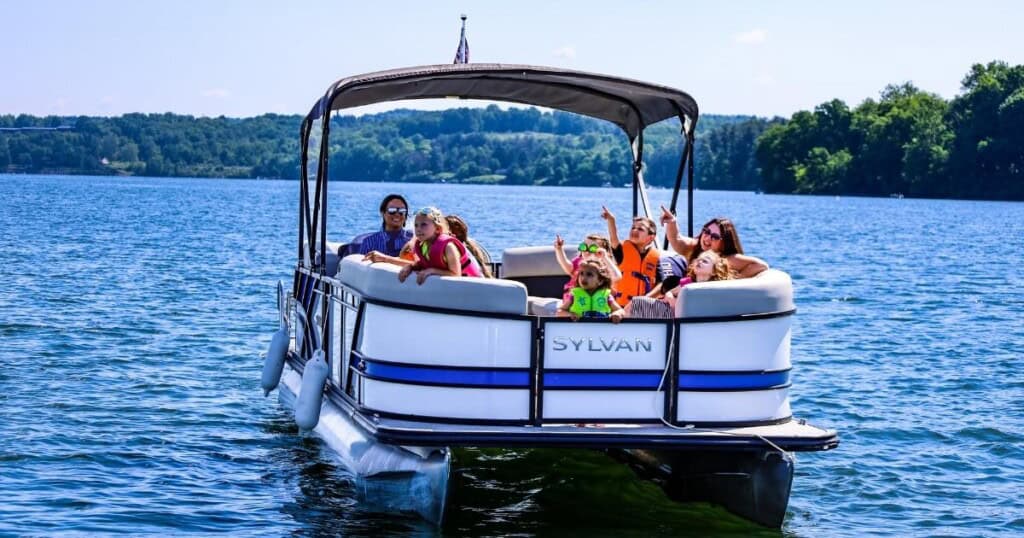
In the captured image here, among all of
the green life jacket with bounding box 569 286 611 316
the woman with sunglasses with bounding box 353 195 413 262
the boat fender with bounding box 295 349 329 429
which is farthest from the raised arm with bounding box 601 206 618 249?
the boat fender with bounding box 295 349 329 429

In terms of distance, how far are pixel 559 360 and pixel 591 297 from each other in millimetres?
422

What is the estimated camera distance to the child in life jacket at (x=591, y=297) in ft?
27.3

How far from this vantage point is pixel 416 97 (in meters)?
11.4

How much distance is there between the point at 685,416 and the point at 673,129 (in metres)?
3.64

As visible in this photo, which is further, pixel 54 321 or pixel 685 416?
pixel 54 321

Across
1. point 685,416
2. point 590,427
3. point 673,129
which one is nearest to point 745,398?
point 685,416

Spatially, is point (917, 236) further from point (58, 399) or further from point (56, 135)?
point (56, 135)

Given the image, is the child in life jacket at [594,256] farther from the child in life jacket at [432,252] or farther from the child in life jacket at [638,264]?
the child in life jacket at [432,252]

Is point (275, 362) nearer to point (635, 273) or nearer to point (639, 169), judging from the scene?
point (639, 169)

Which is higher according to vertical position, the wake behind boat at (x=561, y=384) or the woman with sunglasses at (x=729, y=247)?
the woman with sunglasses at (x=729, y=247)

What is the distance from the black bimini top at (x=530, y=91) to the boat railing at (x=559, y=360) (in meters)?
1.81

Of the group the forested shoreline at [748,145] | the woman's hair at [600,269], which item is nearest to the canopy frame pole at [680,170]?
the woman's hair at [600,269]

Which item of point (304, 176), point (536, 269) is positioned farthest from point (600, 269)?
point (304, 176)

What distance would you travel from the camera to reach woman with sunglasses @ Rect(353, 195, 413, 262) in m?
10.5
